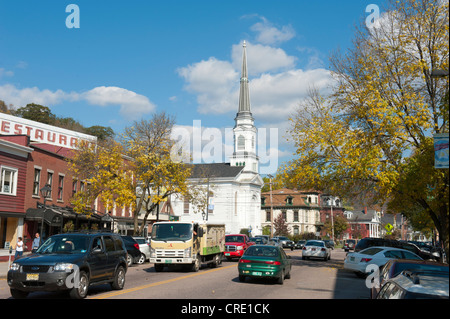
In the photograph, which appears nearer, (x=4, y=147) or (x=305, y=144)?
(x=305, y=144)

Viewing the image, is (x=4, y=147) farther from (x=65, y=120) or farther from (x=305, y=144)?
(x=65, y=120)

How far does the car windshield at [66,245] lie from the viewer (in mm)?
13000

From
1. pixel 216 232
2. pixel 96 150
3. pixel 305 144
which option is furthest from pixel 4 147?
pixel 305 144

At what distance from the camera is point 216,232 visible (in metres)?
25.7

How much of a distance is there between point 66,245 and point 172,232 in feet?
28.7

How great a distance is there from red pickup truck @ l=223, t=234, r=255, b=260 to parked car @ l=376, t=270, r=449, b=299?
25.8 meters

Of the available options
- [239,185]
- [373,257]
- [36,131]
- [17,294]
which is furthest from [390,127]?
[239,185]

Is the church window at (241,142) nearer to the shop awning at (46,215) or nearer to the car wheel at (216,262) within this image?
the shop awning at (46,215)

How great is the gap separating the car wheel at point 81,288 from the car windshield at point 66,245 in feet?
2.63

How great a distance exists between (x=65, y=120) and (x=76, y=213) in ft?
191

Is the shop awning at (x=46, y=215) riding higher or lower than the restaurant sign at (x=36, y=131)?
lower

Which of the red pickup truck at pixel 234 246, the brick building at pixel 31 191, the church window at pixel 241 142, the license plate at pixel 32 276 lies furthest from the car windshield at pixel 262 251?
the church window at pixel 241 142
